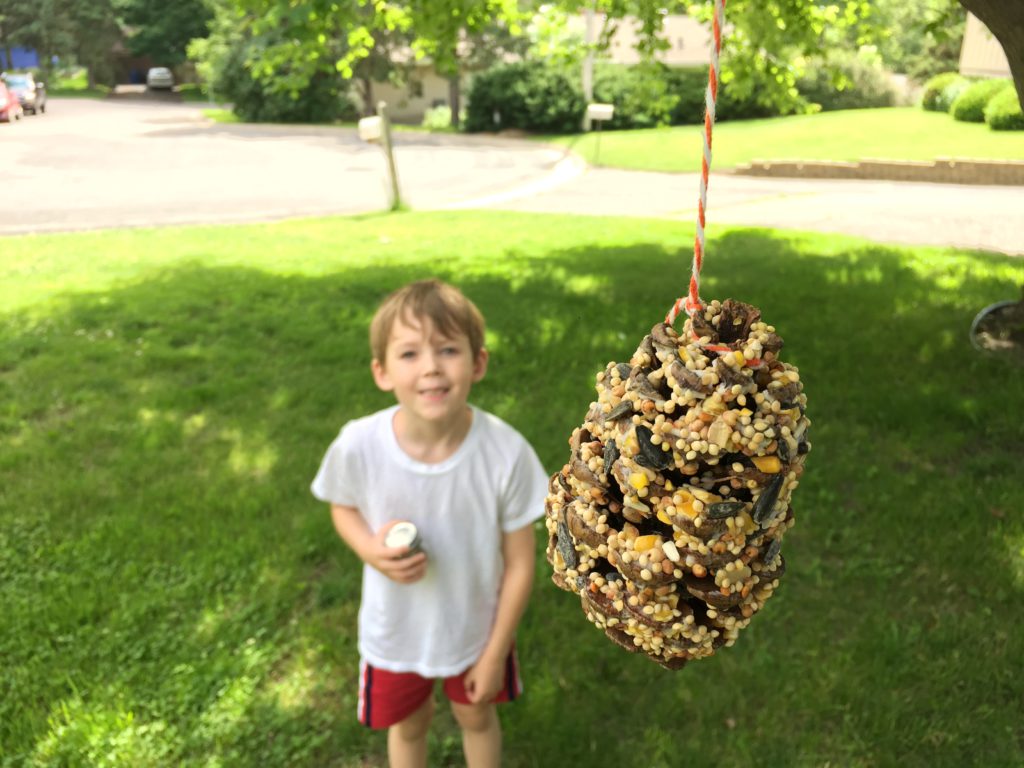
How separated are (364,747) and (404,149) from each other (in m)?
→ 21.5

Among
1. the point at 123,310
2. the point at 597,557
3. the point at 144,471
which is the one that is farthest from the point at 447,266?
the point at 597,557

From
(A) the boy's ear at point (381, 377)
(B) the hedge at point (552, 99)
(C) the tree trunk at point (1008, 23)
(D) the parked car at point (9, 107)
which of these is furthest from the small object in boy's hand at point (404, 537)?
(B) the hedge at point (552, 99)

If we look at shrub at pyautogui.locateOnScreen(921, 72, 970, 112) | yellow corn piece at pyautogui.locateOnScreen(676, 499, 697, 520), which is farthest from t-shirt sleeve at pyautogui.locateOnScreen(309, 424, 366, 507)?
shrub at pyautogui.locateOnScreen(921, 72, 970, 112)

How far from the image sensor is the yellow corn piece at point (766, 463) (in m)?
1.20

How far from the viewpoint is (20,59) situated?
9.52 metres

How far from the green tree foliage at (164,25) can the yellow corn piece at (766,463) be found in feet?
37.0

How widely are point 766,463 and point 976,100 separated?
21.2 m

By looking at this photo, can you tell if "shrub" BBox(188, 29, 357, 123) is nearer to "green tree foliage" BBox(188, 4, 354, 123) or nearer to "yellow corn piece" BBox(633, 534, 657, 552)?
"green tree foliage" BBox(188, 4, 354, 123)

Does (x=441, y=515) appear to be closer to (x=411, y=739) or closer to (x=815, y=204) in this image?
(x=411, y=739)

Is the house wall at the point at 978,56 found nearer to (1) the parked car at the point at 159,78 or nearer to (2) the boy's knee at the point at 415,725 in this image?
(1) the parked car at the point at 159,78

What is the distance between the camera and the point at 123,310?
6.92 metres

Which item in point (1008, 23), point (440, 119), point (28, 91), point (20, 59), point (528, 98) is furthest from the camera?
point (440, 119)

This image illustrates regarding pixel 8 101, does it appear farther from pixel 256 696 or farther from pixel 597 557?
pixel 597 557

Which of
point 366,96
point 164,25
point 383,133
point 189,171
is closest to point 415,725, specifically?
point 383,133
